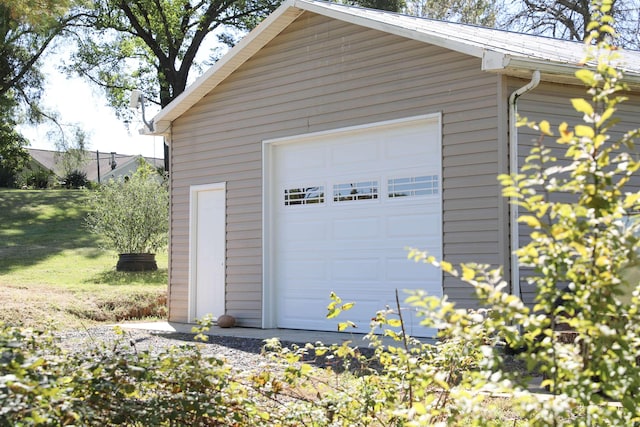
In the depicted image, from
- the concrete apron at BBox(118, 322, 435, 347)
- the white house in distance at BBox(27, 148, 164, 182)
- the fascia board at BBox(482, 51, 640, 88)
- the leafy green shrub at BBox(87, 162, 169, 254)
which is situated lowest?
the concrete apron at BBox(118, 322, 435, 347)

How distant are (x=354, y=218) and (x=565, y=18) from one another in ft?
57.2

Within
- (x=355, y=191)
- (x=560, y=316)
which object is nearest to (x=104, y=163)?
(x=355, y=191)

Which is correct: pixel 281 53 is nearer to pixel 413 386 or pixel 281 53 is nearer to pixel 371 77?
pixel 371 77

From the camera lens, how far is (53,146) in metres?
29.0

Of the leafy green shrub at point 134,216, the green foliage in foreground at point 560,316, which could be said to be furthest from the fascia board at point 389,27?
the leafy green shrub at point 134,216

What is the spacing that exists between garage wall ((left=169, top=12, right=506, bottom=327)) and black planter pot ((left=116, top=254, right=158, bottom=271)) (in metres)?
5.64

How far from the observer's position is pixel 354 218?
10.1 metres

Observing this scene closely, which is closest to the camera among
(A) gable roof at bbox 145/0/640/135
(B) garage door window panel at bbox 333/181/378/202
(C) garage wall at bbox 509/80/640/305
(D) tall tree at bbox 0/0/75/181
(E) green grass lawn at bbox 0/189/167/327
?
(A) gable roof at bbox 145/0/640/135

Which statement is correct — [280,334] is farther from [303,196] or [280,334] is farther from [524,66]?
[524,66]

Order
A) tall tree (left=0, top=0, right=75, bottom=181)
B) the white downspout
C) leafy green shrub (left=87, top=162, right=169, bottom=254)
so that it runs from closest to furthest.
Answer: the white downspout
leafy green shrub (left=87, top=162, right=169, bottom=254)
tall tree (left=0, top=0, right=75, bottom=181)

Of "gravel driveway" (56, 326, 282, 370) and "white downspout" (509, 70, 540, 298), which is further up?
"white downspout" (509, 70, 540, 298)

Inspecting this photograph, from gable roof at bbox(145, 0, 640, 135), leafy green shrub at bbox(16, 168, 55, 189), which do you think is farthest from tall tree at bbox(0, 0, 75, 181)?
gable roof at bbox(145, 0, 640, 135)

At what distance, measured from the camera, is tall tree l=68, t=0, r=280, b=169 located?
91.8 ft

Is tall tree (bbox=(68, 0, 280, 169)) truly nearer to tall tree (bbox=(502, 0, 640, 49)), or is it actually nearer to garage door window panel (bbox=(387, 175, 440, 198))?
tall tree (bbox=(502, 0, 640, 49))
